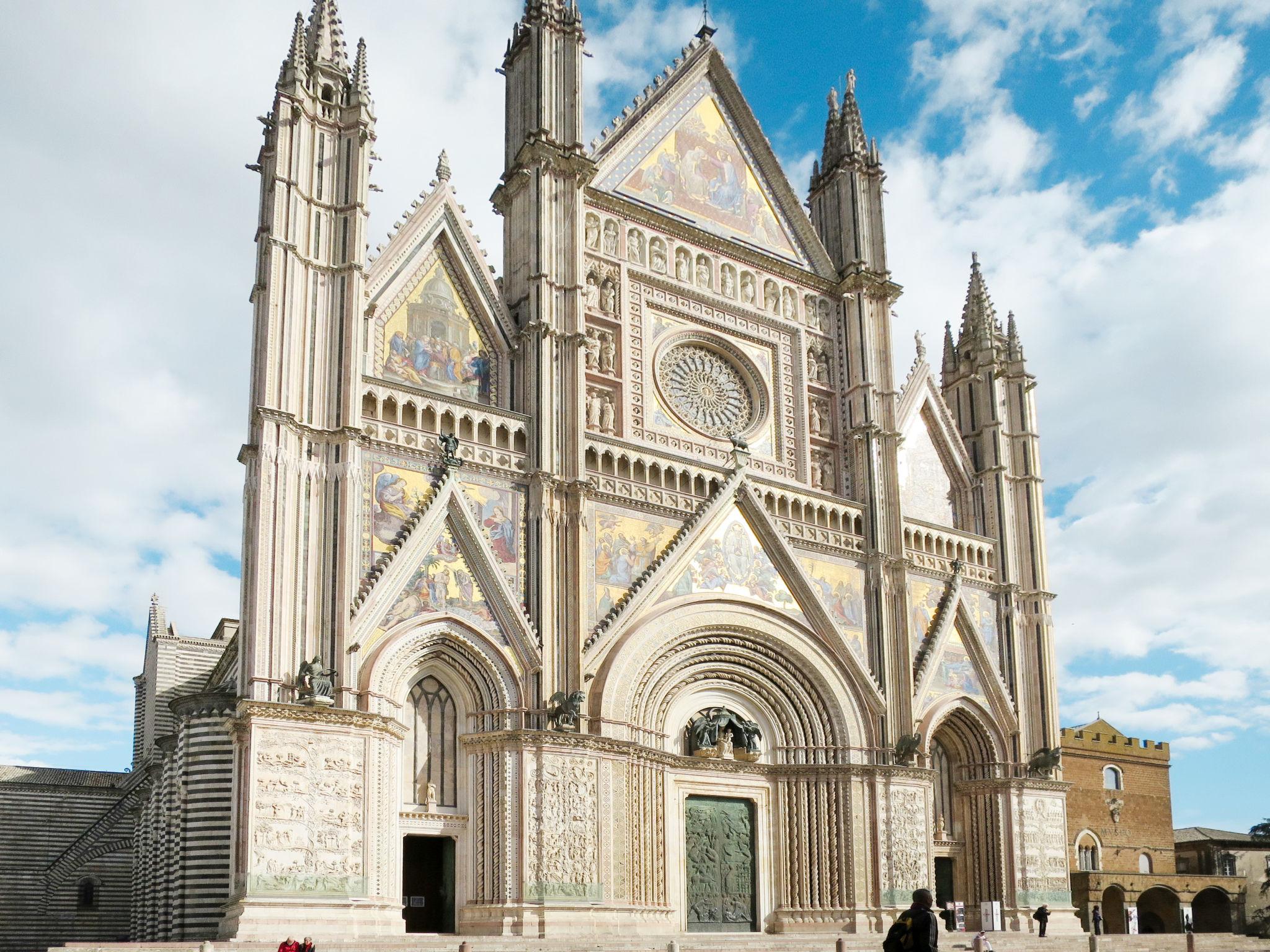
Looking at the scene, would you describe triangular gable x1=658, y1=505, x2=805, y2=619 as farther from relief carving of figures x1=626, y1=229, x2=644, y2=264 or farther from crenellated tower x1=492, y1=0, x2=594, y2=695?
relief carving of figures x1=626, y1=229, x2=644, y2=264

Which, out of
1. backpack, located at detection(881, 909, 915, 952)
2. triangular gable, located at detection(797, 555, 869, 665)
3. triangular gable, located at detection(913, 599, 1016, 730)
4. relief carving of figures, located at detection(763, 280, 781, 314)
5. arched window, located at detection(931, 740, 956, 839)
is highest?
relief carving of figures, located at detection(763, 280, 781, 314)

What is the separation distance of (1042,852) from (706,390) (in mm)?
12601

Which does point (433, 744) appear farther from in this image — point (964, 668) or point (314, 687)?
point (964, 668)

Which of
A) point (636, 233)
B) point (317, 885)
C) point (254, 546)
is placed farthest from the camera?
point (636, 233)

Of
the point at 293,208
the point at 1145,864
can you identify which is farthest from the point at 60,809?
the point at 1145,864

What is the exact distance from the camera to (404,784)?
22.9m

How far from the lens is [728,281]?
30359 mm

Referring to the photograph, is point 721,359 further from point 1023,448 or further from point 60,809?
point 60,809

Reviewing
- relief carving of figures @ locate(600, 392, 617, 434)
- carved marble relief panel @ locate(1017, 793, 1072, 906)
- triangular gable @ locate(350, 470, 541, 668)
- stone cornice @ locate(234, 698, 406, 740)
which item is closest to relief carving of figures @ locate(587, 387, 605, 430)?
relief carving of figures @ locate(600, 392, 617, 434)

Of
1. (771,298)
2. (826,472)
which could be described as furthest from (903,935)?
(771,298)

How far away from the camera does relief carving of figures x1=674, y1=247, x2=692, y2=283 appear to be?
96.8ft

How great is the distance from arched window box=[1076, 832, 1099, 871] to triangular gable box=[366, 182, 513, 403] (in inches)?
932

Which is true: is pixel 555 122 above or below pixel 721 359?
above

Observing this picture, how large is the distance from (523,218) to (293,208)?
5087 mm
